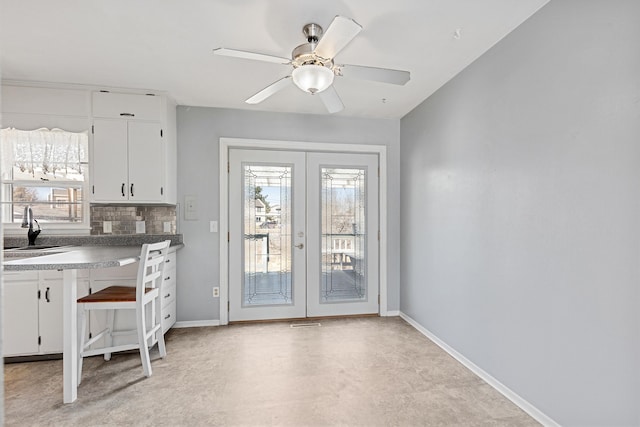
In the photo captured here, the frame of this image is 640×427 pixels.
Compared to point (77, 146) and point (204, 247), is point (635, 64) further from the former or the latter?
point (77, 146)

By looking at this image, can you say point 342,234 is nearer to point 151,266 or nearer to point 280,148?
point 280,148

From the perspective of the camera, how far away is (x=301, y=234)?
393 centimetres

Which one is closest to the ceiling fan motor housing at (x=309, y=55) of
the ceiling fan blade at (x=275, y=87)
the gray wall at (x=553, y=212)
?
the ceiling fan blade at (x=275, y=87)

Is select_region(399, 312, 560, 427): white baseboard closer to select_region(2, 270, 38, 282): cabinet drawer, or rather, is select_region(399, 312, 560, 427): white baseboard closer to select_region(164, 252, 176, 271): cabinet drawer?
select_region(164, 252, 176, 271): cabinet drawer

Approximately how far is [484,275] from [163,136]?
119 inches

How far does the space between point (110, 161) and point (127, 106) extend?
53cm

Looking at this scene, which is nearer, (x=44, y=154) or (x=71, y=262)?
(x=71, y=262)

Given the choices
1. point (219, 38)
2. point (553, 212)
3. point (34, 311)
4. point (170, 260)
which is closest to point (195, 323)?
point (170, 260)

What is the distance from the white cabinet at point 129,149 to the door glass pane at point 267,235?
2.90ft

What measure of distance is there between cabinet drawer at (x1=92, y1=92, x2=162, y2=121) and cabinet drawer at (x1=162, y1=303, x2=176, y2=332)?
1785 millimetres

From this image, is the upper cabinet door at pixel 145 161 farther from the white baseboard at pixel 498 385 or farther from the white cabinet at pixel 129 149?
the white baseboard at pixel 498 385

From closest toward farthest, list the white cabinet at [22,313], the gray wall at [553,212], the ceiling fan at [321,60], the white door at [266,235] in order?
the gray wall at [553,212], the ceiling fan at [321,60], the white cabinet at [22,313], the white door at [266,235]

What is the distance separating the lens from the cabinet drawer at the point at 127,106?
326 centimetres

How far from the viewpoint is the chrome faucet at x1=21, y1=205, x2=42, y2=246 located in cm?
315
